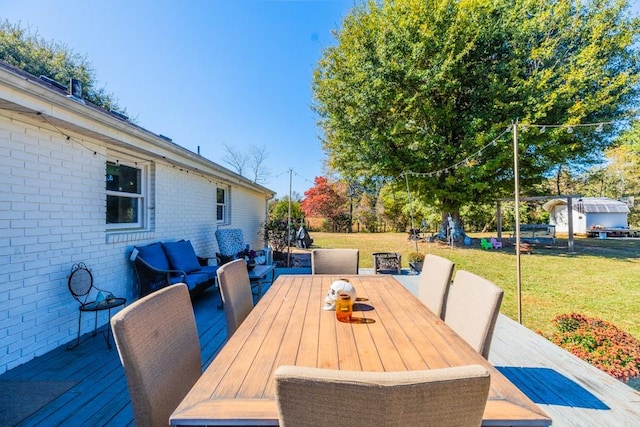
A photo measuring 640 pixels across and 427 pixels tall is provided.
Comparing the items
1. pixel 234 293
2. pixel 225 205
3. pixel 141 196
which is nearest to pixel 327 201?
pixel 225 205

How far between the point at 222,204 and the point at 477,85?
33.3ft

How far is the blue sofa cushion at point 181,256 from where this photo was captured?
4.38 m

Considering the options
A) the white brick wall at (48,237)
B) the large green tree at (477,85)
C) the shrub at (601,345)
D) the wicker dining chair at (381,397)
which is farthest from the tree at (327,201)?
the wicker dining chair at (381,397)

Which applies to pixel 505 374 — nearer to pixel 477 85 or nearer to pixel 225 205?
pixel 225 205

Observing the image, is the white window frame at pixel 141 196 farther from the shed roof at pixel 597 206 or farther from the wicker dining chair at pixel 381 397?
the shed roof at pixel 597 206

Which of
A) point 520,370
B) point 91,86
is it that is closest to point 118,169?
point 520,370

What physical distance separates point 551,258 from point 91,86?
18597 millimetres

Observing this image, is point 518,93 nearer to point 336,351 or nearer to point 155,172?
point 155,172

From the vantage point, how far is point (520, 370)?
258cm

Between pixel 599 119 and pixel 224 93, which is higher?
pixel 224 93

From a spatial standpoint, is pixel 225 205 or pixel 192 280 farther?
pixel 225 205

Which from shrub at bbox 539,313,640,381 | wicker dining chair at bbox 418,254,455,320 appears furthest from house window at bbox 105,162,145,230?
shrub at bbox 539,313,640,381

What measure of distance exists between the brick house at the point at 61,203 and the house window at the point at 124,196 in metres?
0.01

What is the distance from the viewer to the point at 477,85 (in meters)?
11.0
